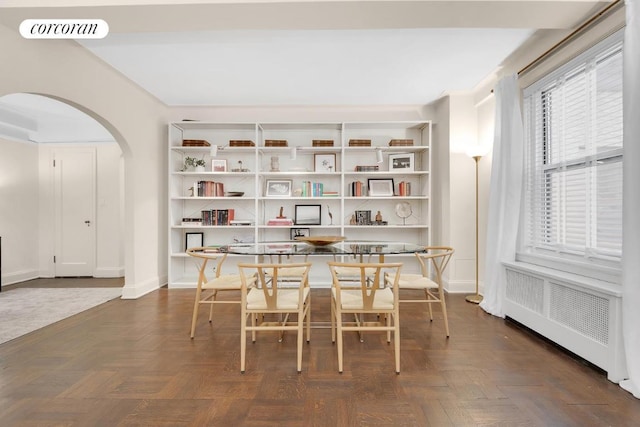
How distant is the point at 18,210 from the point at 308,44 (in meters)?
5.60

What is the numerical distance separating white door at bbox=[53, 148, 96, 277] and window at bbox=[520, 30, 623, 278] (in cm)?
671

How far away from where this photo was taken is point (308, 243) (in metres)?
3.47

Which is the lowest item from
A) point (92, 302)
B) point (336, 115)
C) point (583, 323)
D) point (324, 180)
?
point (92, 302)

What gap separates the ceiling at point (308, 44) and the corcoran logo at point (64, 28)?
6 cm

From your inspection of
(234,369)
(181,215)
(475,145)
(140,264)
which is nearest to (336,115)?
(475,145)

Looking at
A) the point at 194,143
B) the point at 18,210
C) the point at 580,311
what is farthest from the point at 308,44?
the point at 18,210

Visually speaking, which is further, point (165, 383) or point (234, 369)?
point (234, 369)

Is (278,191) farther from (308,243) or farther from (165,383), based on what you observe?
(165,383)

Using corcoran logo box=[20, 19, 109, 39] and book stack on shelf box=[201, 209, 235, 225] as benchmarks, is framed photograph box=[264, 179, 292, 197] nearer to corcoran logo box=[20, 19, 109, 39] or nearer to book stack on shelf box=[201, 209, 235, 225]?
book stack on shelf box=[201, 209, 235, 225]

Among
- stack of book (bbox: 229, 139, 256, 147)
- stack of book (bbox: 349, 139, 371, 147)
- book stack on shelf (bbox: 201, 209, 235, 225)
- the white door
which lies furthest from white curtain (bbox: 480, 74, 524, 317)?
the white door

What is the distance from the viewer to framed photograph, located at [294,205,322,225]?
5273 millimetres

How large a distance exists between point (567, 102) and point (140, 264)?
5.27 metres

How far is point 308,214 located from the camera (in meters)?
5.30

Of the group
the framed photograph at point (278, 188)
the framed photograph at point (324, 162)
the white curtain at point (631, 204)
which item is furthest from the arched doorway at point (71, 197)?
the white curtain at point (631, 204)
